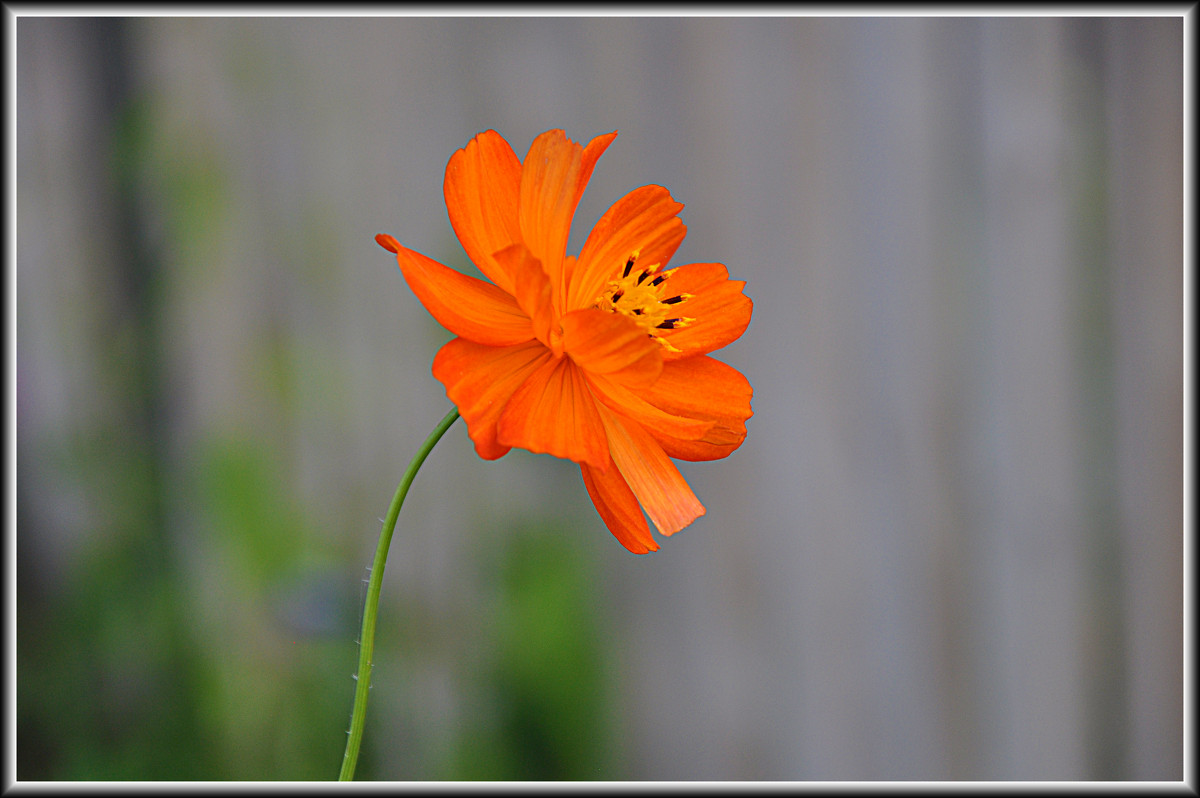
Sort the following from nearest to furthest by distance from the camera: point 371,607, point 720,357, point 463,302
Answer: point 371,607
point 463,302
point 720,357

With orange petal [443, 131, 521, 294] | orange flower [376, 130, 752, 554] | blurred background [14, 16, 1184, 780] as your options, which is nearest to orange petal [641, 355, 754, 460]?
orange flower [376, 130, 752, 554]

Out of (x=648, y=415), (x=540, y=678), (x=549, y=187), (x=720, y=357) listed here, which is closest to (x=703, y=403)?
(x=648, y=415)

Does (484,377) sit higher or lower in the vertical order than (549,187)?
lower

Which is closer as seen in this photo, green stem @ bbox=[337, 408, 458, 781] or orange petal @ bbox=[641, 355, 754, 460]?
green stem @ bbox=[337, 408, 458, 781]

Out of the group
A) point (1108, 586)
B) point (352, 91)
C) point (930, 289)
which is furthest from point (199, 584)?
point (1108, 586)

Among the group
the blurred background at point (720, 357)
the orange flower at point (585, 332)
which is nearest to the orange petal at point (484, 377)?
the orange flower at point (585, 332)

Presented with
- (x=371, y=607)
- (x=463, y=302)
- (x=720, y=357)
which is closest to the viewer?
(x=371, y=607)

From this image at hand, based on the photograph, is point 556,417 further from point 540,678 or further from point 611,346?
point 540,678

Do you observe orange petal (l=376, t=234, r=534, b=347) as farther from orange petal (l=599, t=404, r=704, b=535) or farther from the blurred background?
the blurred background
